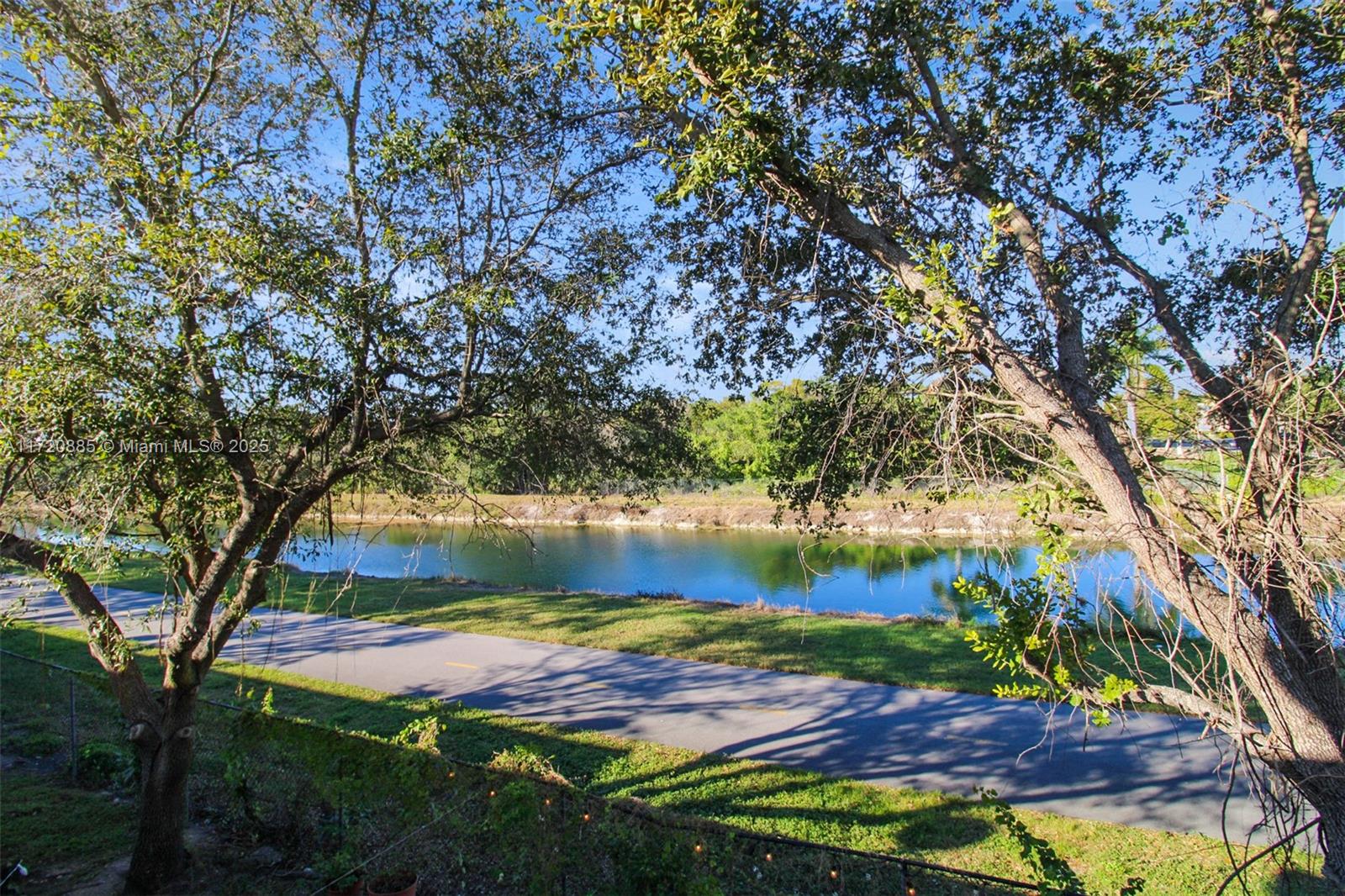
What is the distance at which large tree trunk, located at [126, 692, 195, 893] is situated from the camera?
5.52 m

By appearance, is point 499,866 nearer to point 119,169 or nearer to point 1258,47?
point 119,169

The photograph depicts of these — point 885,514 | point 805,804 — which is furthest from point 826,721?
point 885,514

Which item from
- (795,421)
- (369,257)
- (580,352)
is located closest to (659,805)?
(795,421)

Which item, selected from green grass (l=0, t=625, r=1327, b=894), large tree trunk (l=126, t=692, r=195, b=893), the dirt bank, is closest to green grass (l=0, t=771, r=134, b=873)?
green grass (l=0, t=625, r=1327, b=894)

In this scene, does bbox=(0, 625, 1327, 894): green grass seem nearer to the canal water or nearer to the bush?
the bush

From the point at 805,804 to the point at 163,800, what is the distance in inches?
206

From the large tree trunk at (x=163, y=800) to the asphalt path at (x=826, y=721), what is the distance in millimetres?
773

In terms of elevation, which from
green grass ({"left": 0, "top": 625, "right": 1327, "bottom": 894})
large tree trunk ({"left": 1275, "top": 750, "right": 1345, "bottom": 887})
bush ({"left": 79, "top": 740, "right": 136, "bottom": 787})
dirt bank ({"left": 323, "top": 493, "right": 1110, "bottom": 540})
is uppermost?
dirt bank ({"left": 323, "top": 493, "right": 1110, "bottom": 540})

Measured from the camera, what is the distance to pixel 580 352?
6336 mm

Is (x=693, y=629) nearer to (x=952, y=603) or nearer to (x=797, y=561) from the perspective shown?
(x=952, y=603)

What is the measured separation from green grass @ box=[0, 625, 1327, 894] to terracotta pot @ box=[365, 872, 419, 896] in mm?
2230

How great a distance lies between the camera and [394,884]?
195 inches

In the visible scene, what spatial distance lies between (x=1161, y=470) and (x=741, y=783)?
484 cm

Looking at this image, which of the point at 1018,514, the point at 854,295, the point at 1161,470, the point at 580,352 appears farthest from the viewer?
the point at 580,352
